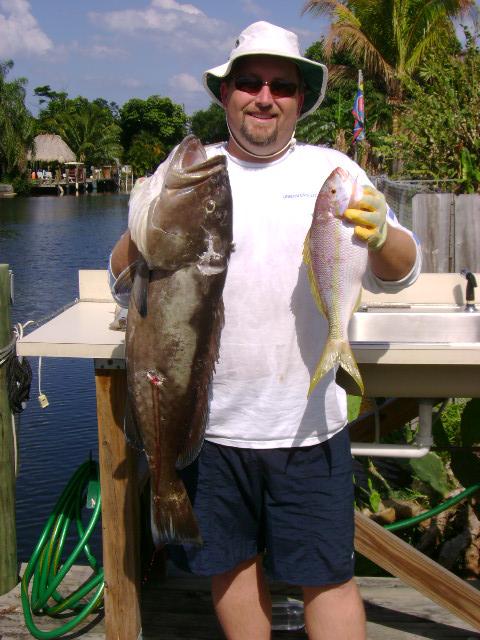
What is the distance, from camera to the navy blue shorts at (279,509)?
7.85 ft

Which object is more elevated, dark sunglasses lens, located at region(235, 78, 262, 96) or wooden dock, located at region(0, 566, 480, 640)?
dark sunglasses lens, located at region(235, 78, 262, 96)

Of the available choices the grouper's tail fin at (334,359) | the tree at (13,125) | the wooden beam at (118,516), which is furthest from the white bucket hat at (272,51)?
the tree at (13,125)

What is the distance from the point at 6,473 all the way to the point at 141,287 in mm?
1748

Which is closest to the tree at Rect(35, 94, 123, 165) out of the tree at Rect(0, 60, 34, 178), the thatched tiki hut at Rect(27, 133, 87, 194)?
the thatched tiki hut at Rect(27, 133, 87, 194)

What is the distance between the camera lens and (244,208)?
2.33m

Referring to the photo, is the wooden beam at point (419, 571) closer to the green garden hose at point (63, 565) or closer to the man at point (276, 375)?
the man at point (276, 375)

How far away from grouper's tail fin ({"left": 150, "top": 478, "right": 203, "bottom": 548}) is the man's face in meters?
1.06

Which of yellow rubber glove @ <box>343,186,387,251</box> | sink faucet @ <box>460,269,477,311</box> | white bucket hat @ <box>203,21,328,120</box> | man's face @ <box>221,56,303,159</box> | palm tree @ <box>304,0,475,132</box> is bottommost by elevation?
sink faucet @ <box>460,269,477,311</box>

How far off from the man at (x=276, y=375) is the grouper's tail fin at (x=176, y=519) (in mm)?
83

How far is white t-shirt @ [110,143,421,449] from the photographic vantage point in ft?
7.63

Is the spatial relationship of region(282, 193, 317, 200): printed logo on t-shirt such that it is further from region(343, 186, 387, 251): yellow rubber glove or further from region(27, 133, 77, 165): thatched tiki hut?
region(27, 133, 77, 165): thatched tiki hut

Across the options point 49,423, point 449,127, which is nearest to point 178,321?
point 49,423

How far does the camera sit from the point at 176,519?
239 centimetres

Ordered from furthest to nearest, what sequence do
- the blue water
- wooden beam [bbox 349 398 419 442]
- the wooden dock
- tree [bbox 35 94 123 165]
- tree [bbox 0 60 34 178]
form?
tree [bbox 35 94 123 165] < tree [bbox 0 60 34 178] < the blue water < wooden beam [bbox 349 398 419 442] < the wooden dock
